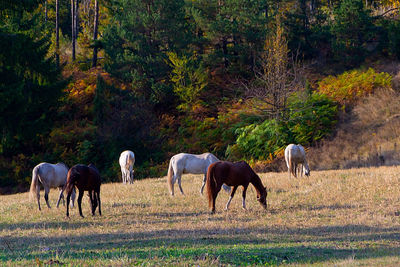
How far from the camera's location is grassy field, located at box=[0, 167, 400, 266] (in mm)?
8000

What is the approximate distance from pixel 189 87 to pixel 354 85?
492 inches

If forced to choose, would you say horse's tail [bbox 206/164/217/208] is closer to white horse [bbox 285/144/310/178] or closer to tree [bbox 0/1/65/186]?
white horse [bbox 285/144/310/178]

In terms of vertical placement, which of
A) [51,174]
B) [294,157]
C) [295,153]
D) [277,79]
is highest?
[277,79]

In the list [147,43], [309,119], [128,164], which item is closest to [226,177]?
[128,164]

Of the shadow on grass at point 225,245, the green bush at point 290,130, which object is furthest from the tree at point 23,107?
the shadow on grass at point 225,245

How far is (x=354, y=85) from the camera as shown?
115 ft

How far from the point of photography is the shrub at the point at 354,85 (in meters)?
34.5

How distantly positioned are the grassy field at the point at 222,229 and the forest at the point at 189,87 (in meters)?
14.6

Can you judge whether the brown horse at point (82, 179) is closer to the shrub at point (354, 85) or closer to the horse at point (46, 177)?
the horse at point (46, 177)

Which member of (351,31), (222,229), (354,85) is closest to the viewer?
(222,229)

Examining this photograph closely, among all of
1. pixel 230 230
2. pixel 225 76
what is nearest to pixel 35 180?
pixel 230 230

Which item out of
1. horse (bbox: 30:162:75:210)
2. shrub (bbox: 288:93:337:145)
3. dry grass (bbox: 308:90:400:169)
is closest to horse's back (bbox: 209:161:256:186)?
horse (bbox: 30:162:75:210)

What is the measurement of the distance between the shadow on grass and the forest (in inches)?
794

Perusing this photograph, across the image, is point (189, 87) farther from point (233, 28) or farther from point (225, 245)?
point (225, 245)
